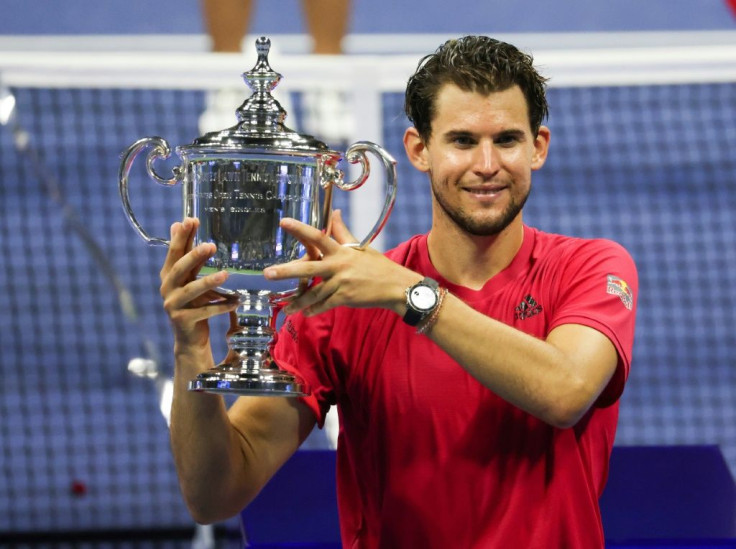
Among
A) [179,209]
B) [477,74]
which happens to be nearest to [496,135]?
[477,74]

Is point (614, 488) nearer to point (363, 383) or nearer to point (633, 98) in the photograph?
point (363, 383)

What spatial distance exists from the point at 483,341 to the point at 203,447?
609 millimetres

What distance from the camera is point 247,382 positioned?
2318 millimetres

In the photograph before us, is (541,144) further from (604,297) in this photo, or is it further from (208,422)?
(208,422)

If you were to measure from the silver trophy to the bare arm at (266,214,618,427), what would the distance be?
3.3 inches

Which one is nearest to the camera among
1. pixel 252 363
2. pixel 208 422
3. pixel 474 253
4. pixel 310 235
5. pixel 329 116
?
pixel 310 235

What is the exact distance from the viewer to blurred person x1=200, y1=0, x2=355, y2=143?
15.4ft

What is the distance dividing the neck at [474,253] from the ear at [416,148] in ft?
0.46

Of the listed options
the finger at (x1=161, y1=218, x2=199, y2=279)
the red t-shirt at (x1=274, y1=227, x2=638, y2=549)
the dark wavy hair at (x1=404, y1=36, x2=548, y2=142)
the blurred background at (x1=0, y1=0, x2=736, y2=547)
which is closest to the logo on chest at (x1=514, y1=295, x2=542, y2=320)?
the red t-shirt at (x1=274, y1=227, x2=638, y2=549)

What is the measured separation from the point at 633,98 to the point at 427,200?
1.37 metres

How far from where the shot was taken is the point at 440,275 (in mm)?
2771

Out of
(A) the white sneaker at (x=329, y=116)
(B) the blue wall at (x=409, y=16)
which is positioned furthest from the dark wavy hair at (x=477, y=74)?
(B) the blue wall at (x=409, y=16)

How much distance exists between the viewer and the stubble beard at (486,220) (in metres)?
2.61

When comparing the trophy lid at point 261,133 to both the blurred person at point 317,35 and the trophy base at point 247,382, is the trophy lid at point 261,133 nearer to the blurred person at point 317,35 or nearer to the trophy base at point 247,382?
the trophy base at point 247,382
